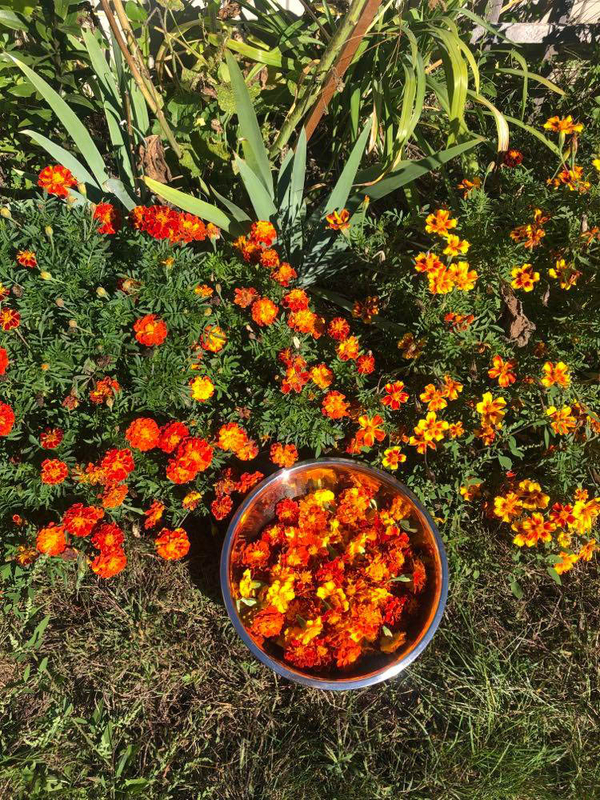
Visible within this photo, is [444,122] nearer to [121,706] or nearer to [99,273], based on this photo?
[99,273]

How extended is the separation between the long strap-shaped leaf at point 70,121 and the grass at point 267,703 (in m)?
1.30

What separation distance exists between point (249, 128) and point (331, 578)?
55.5 inches

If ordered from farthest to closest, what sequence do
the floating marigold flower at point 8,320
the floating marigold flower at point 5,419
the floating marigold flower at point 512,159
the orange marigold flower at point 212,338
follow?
the floating marigold flower at point 512,159 < the orange marigold flower at point 212,338 < the floating marigold flower at point 8,320 < the floating marigold flower at point 5,419

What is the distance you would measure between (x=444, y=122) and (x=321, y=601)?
1923 mm

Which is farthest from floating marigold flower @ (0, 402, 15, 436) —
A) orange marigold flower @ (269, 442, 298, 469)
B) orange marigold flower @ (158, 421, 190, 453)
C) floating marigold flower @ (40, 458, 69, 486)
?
orange marigold flower @ (269, 442, 298, 469)

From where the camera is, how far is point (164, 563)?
1914mm

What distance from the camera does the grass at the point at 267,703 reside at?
1678mm

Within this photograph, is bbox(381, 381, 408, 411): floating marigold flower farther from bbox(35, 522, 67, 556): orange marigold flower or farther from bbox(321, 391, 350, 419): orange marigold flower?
bbox(35, 522, 67, 556): orange marigold flower

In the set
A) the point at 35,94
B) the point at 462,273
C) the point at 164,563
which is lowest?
the point at 164,563

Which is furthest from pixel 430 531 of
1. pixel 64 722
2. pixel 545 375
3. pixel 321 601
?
pixel 64 722

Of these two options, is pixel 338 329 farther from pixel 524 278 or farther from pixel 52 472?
pixel 52 472

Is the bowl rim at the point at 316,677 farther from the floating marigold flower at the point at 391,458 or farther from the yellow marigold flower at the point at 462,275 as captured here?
the yellow marigold flower at the point at 462,275

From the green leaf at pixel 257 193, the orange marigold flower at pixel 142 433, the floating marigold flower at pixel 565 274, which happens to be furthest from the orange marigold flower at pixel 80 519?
the floating marigold flower at pixel 565 274

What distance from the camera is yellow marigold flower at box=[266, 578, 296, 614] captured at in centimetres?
161
